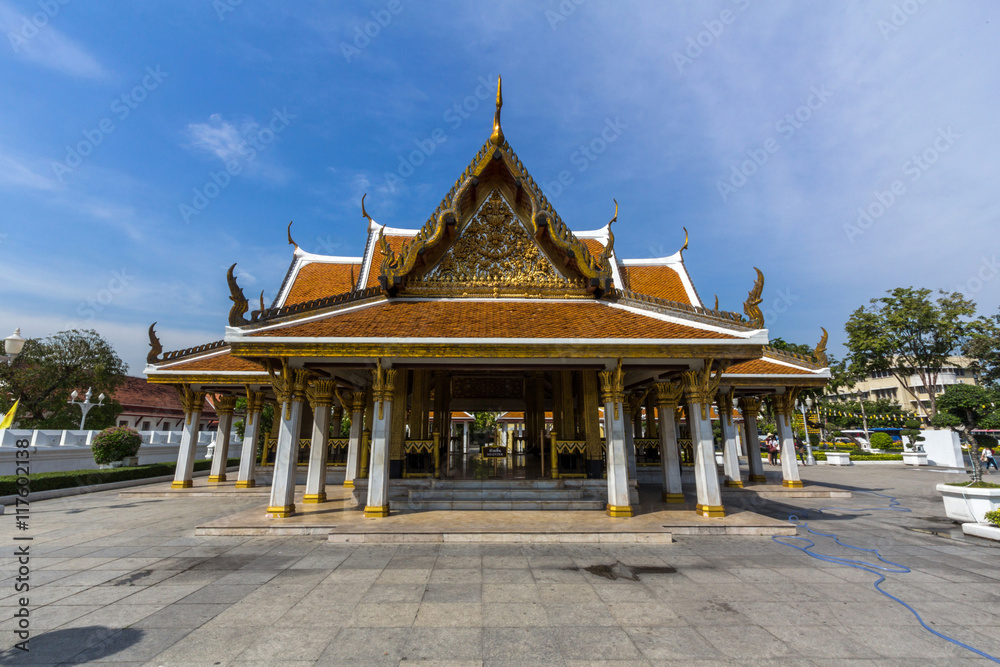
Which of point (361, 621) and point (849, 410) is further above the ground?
point (849, 410)

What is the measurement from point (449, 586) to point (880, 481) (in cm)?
2199

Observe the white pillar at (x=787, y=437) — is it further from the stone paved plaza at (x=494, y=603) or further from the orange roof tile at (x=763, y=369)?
the stone paved plaza at (x=494, y=603)

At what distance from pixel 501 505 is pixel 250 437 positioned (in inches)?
375

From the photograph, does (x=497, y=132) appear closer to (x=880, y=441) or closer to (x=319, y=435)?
(x=319, y=435)

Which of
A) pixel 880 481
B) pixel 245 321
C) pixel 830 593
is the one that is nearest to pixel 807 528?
pixel 830 593

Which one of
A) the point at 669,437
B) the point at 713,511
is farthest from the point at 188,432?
the point at 713,511

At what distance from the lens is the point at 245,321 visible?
8555 mm

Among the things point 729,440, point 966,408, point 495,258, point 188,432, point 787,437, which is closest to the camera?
point 495,258

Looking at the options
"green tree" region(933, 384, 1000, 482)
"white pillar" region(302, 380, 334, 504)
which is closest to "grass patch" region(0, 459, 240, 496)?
"white pillar" region(302, 380, 334, 504)

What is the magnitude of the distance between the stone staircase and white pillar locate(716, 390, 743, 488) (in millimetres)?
5258

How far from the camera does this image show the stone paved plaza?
11.6 ft

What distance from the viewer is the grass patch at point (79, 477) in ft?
42.1

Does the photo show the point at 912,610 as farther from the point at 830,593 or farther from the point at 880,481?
the point at 880,481

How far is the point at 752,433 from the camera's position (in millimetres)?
15289
